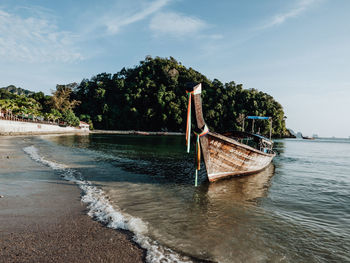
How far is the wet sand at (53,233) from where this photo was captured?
352 cm

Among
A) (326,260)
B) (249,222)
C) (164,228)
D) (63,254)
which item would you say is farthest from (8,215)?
(326,260)

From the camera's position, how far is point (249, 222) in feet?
18.3

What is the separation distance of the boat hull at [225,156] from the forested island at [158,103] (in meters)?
70.3

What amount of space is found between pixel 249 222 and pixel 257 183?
18.4 feet

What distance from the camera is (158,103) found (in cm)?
8975

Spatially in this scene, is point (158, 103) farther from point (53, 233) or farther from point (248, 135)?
point (53, 233)

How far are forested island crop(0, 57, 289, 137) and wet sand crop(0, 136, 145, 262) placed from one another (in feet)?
257

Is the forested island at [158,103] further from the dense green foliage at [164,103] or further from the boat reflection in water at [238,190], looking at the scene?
the boat reflection in water at [238,190]

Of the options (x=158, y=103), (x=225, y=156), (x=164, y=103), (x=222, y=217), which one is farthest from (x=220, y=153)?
(x=158, y=103)

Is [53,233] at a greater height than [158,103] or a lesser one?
lesser

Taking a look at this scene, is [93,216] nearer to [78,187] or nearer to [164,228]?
[164,228]

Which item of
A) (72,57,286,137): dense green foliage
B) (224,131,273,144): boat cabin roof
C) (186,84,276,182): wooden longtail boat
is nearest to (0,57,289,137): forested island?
(72,57,286,137): dense green foliage

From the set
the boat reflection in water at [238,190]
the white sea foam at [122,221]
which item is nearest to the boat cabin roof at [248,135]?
the boat reflection in water at [238,190]

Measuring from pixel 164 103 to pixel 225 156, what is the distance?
261 ft
